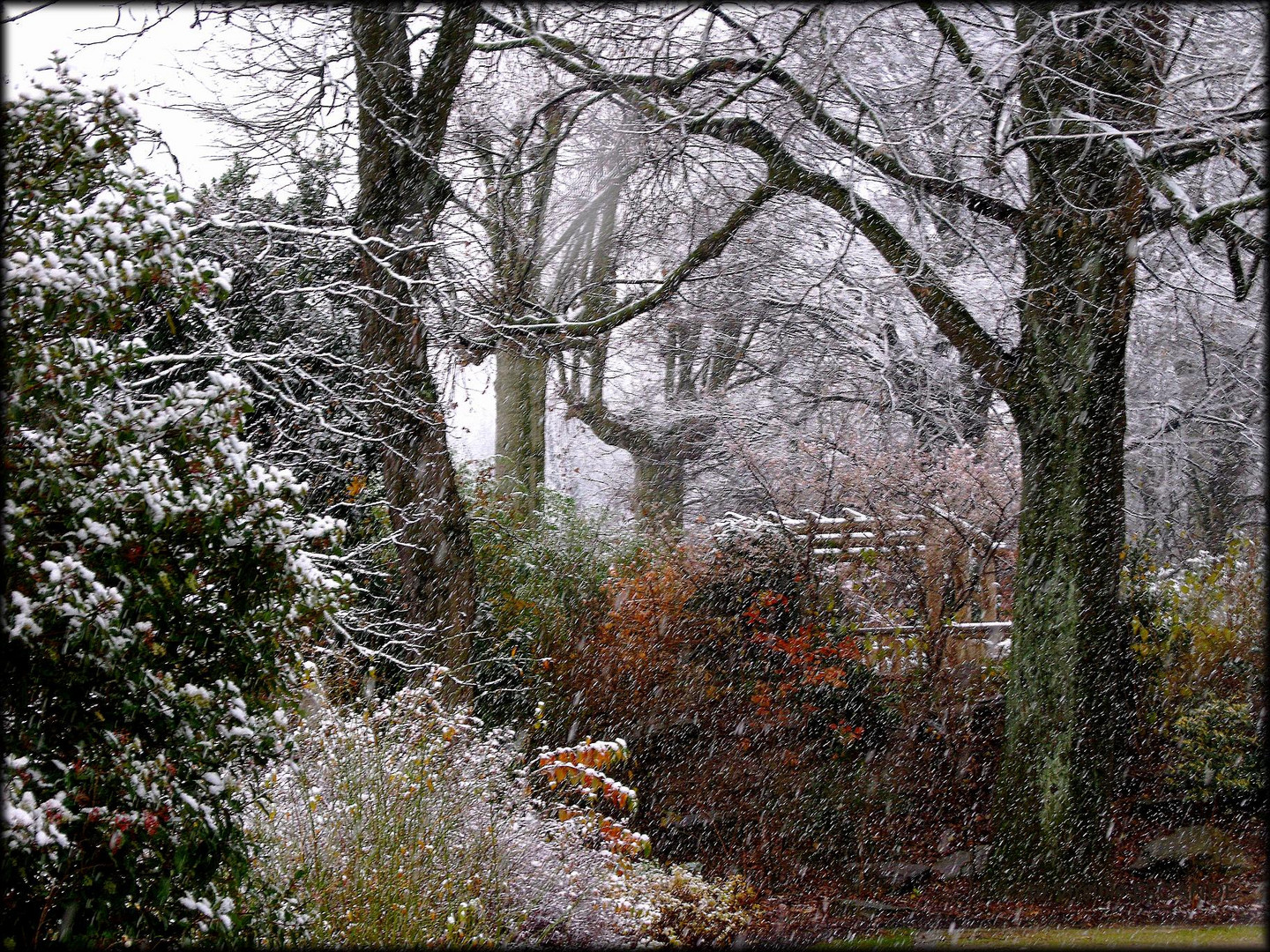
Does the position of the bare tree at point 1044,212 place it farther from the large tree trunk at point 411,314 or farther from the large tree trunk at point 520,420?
the large tree trunk at point 520,420

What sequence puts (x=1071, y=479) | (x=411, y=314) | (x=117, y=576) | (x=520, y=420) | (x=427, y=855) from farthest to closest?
1. (x=520, y=420)
2. (x=411, y=314)
3. (x=1071, y=479)
4. (x=427, y=855)
5. (x=117, y=576)

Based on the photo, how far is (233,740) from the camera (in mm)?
3164

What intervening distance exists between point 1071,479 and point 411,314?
495 centimetres

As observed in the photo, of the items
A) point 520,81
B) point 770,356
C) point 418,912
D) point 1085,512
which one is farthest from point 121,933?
point 770,356

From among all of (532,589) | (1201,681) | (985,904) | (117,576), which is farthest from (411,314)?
(1201,681)

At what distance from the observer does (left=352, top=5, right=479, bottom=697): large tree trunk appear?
7199 millimetres

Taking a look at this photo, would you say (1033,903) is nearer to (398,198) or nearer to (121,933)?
(121,933)

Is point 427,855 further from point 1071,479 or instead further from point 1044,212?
point 1044,212

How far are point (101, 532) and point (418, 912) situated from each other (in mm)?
2064

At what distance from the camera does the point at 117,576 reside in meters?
2.90

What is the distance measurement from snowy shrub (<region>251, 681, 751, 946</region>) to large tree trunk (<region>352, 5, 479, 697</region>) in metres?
2.19

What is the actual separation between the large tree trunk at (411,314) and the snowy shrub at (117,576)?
3612 millimetres

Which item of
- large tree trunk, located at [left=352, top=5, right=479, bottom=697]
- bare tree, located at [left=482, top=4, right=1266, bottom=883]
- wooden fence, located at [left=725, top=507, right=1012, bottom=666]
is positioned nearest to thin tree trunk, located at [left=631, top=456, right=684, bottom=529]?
wooden fence, located at [left=725, top=507, right=1012, bottom=666]

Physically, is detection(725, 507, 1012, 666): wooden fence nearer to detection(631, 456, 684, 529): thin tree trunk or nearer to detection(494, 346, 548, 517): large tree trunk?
detection(631, 456, 684, 529): thin tree trunk
